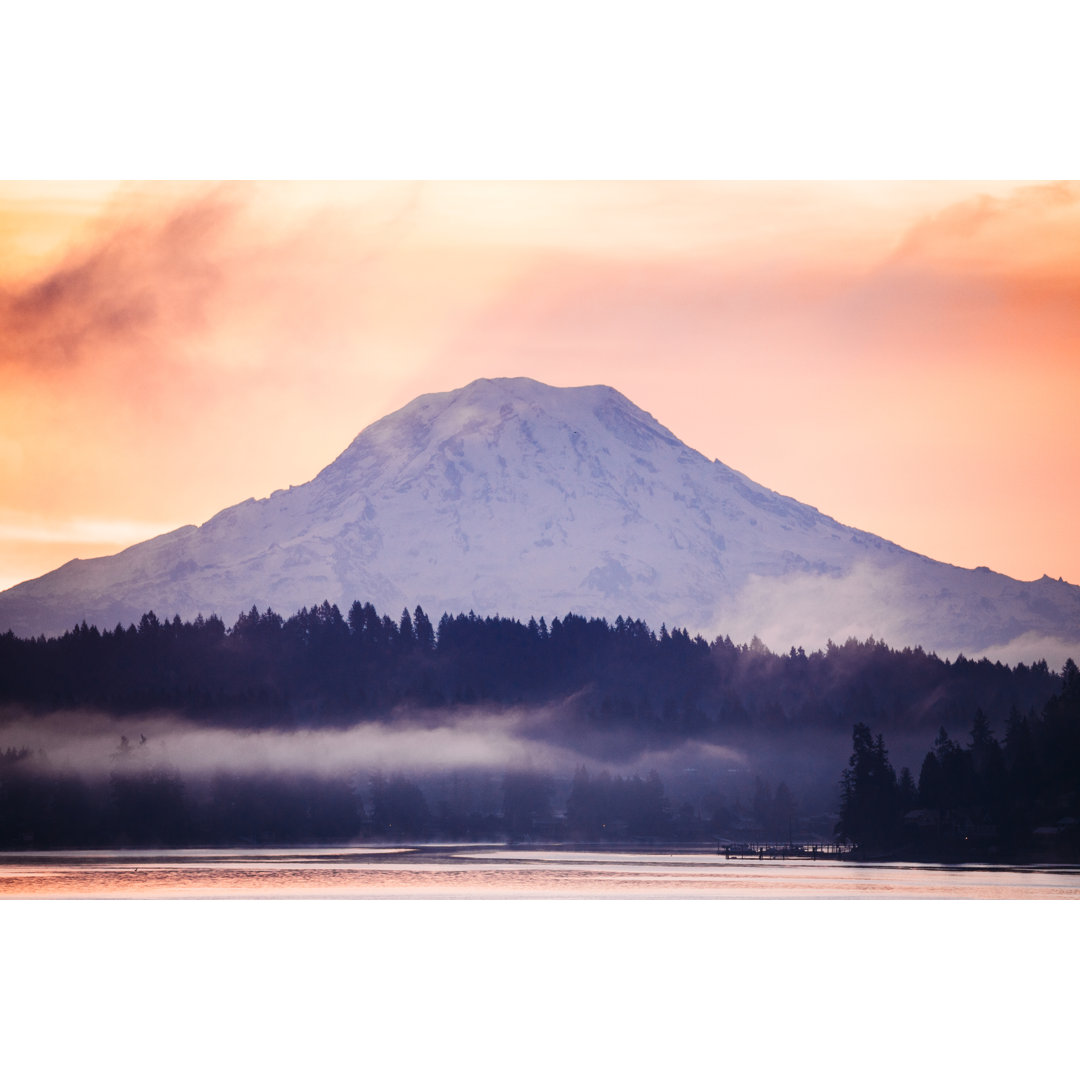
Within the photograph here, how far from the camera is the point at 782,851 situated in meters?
10.6

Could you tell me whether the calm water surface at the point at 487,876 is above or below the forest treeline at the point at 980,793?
below

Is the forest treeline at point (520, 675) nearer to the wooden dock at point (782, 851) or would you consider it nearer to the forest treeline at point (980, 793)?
the forest treeline at point (980, 793)

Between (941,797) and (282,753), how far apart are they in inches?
199

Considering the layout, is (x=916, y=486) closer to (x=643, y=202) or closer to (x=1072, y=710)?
(x=1072, y=710)

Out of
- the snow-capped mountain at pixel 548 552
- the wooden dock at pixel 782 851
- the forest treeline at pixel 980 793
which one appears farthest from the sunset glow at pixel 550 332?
the wooden dock at pixel 782 851

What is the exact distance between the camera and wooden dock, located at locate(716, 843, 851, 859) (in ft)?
34.9

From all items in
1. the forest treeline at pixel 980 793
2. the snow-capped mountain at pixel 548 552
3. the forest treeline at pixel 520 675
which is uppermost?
the snow-capped mountain at pixel 548 552

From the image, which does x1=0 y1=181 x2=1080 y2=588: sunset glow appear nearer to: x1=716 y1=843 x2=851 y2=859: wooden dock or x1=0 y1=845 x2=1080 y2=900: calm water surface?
x1=0 y1=845 x2=1080 y2=900: calm water surface

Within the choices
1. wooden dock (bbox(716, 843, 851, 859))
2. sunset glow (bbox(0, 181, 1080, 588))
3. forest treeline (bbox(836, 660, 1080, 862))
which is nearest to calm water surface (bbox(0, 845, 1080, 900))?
wooden dock (bbox(716, 843, 851, 859))

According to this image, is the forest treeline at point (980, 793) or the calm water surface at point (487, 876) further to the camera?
the forest treeline at point (980, 793)

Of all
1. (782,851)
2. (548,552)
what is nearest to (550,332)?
(548,552)

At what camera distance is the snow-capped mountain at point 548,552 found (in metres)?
10.1

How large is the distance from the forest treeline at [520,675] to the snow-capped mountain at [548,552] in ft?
0.57
